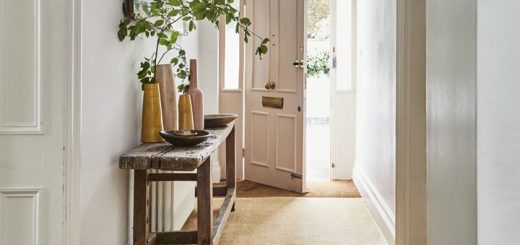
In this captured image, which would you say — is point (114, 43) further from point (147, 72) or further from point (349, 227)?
point (349, 227)

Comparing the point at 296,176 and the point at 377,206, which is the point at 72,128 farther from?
the point at 296,176

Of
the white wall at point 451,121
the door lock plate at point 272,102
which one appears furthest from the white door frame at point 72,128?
the door lock plate at point 272,102

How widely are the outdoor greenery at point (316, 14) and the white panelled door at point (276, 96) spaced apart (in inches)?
184

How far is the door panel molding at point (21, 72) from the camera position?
1.70 meters

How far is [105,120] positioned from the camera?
2.20 metres

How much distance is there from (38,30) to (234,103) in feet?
13.5

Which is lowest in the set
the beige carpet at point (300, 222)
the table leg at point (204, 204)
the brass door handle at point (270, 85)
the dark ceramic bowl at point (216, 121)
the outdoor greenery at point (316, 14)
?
the beige carpet at point (300, 222)

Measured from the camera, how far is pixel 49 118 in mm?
1724

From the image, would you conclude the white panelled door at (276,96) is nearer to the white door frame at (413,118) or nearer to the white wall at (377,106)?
the white wall at (377,106)

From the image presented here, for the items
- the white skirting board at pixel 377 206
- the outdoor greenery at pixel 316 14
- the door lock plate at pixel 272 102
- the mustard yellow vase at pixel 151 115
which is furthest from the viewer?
the outdoor greenery at pixel 316 14

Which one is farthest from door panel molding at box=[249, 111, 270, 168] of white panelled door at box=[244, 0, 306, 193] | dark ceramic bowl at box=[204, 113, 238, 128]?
dark ceramic bowl at box=[204, 113, 238, 128]

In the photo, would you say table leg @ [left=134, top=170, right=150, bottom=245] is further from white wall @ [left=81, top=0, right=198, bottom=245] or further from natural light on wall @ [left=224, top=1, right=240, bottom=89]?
natural light on wall @ [left=224, top=1, right=240, bottom=89]

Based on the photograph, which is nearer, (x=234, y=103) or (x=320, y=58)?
(x=234, y=103)

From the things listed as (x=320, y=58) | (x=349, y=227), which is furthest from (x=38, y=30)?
(x=320, y=58)
